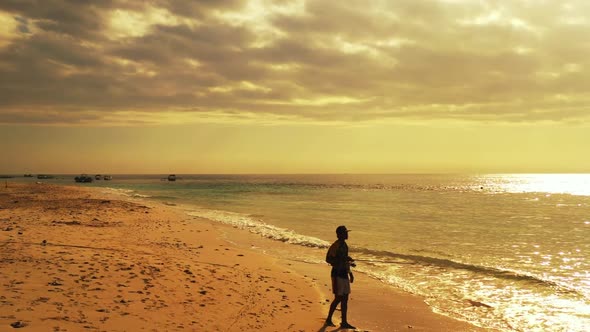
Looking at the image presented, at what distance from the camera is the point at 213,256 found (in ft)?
52.0

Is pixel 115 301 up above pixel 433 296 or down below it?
above

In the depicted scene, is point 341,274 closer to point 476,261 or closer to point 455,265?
point 455,265

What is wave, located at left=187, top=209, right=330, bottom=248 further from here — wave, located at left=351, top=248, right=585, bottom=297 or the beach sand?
the beach sand

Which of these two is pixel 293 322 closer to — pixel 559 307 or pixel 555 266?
pixel 559 307

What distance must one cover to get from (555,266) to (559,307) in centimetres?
659

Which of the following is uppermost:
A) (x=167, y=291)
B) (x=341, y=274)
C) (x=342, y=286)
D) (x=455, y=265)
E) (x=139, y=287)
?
(x=341, y=274)

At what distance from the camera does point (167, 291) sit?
988 cm

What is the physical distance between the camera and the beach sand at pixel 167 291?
7.76 meters

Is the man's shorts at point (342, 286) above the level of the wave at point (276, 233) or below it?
above

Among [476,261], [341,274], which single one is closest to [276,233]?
[476,261]

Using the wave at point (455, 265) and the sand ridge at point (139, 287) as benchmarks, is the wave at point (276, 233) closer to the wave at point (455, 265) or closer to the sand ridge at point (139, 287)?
the wave at point (455, 265)

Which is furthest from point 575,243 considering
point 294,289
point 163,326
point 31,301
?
point 31,301

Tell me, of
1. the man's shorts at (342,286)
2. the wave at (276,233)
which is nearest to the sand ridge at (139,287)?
the man's shorts at (342,286)

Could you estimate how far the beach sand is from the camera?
25.5 feet
